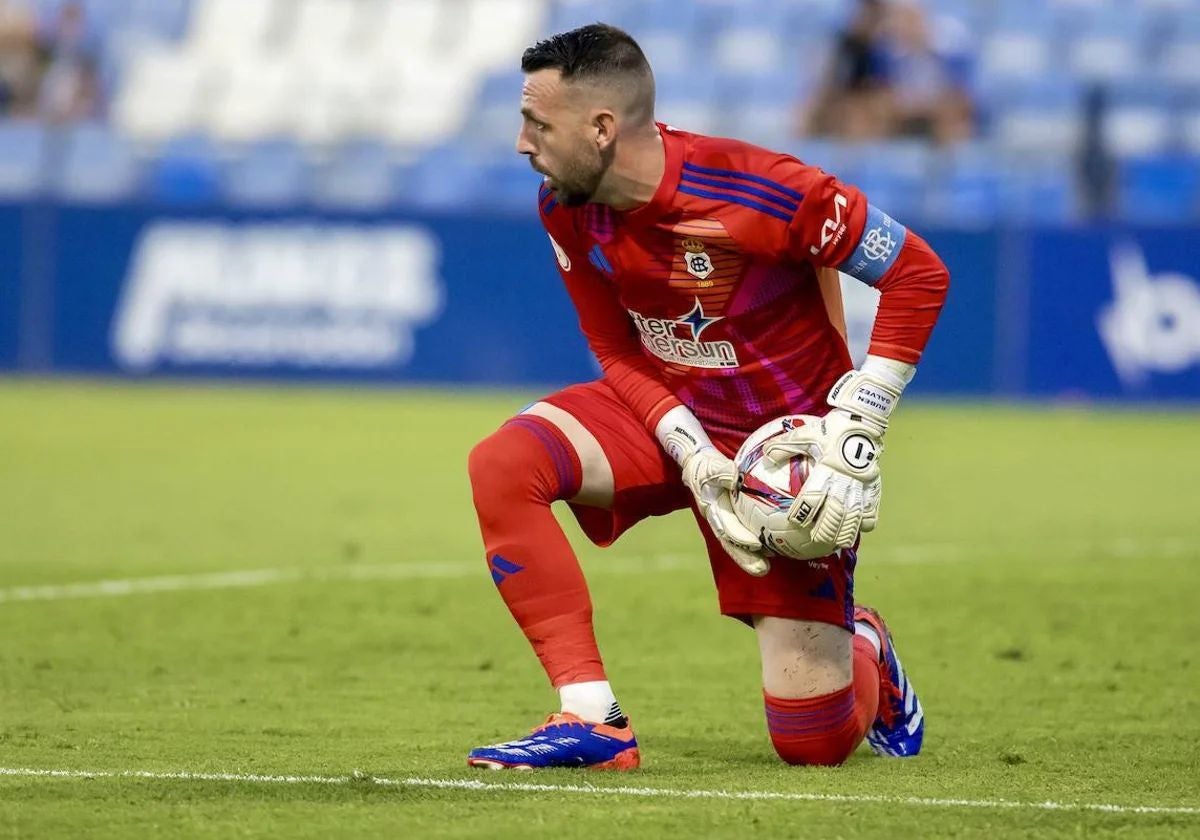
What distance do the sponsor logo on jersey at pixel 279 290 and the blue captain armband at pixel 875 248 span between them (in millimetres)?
13453

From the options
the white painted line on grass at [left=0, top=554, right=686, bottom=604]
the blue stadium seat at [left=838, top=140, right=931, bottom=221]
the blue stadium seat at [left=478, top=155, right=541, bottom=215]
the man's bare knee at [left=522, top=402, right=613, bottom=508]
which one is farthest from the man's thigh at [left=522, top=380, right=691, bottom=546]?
the blue stadium seat at [left=478, top=155, right=541, bottom=215]

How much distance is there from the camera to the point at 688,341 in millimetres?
5625

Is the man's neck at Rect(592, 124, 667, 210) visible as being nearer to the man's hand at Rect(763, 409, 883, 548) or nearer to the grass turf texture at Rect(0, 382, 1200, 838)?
the man's hand at Rect(763, 409, 883, 548)

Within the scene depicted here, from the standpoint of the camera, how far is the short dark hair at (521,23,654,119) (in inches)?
210

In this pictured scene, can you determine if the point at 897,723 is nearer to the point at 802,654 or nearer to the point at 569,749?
the point at 802,654

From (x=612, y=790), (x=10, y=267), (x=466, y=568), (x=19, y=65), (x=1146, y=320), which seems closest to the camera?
(x=612, y=790)

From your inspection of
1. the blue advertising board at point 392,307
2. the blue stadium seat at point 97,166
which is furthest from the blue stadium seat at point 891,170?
the blue stadium seat at point 97,166

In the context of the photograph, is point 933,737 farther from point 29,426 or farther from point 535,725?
point 29,426

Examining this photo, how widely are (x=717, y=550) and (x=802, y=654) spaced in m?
0.35

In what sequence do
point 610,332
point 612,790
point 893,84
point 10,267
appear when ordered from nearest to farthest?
point 612,790
point 610,332
point 10,267
point 893,84

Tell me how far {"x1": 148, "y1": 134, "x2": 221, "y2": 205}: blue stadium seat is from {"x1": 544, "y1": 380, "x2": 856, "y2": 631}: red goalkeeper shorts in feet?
47.8

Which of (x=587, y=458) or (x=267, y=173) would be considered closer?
(x=587, y=458)

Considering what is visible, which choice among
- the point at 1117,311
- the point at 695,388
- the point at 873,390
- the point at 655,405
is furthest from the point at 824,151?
the point at 873,390

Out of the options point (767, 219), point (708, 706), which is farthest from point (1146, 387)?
point (767, 219)
